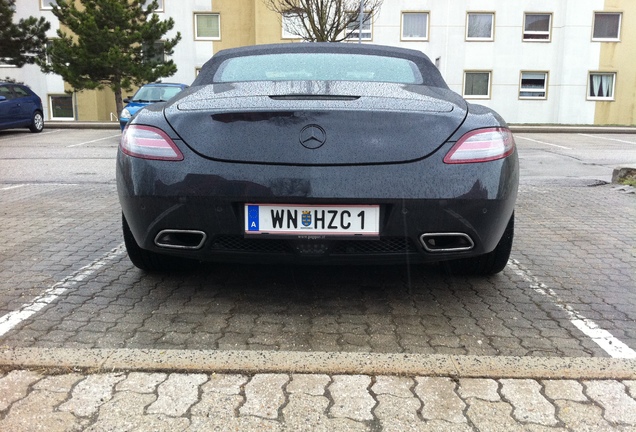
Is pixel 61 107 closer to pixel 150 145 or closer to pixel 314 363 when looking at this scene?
pixel 150 145

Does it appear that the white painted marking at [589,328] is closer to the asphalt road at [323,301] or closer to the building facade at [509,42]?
the asphalt road at [323,301]

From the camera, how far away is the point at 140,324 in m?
2.91

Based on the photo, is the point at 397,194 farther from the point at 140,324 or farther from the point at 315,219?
the point at 140,324

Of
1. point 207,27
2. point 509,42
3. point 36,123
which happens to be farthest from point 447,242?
point 207,27

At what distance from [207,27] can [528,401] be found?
3045 centimetres

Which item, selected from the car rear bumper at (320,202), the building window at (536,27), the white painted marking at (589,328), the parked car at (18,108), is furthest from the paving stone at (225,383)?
the building window at (536,27)

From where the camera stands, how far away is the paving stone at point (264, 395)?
2105 millimetres

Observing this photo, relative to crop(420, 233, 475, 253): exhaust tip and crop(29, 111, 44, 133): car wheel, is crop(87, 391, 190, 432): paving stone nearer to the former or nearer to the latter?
crop(420, 233, 475, 253): exhaust tip

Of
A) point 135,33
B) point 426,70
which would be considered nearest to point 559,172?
Answer: point 426,70

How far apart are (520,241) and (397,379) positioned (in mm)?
2731

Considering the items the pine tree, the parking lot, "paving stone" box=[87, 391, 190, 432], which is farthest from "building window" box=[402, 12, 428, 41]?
"paving stone" box=[87, 391, 190, 432]

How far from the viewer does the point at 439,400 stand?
7.22 ft

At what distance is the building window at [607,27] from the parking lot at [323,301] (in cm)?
2765

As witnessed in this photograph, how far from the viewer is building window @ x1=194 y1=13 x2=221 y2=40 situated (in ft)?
99.0
